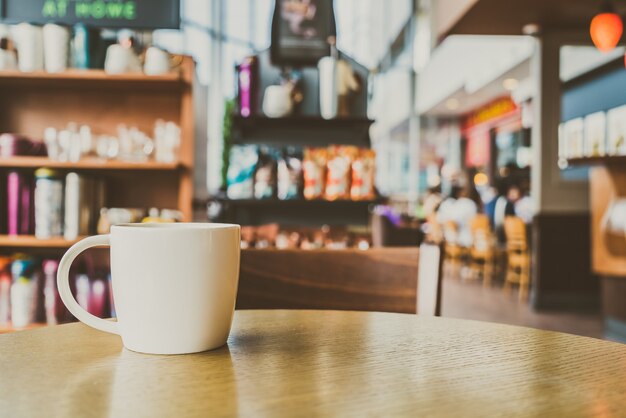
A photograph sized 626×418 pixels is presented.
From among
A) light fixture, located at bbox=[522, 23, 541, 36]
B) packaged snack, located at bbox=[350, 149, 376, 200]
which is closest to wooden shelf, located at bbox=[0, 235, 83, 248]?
packaged snack, located at bbox=[350, 149, 376, 200]

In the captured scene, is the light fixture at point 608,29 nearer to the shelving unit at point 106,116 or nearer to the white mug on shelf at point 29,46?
the shelving unit at point 106,116

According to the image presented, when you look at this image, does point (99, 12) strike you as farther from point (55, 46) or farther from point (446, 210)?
point (446, 210)

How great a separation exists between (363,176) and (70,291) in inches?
104

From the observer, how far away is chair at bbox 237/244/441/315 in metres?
1.09

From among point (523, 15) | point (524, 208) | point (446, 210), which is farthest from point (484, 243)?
point (523, 15)

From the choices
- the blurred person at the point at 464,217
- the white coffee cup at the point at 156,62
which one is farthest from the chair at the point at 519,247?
the white coffee cup at the point at 156,62

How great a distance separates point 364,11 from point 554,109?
27.5ft

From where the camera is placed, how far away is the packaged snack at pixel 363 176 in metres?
3.21

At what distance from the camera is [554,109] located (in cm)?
577

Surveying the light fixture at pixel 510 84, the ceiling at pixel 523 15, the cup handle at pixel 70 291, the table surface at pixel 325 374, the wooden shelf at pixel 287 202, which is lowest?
the table surface at pixel 325 374

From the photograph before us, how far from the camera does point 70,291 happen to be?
0.63m

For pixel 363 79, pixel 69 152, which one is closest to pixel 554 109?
pixel 363 79

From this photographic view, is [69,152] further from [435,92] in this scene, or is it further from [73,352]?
[435,92]

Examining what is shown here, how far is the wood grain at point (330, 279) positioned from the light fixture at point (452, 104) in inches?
402
